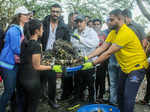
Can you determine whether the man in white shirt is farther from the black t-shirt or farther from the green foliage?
the green foliage

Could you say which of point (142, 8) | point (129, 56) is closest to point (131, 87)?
point (129, 56)

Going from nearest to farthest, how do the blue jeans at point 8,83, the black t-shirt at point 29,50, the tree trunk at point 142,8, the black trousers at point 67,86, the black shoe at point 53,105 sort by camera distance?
the black t-shirt at point 29,50 → the blue jeans at point 8,83 → the black shoe at point 53,105 → the black trousers at point 67,86 → the tree trunk at point 142,8

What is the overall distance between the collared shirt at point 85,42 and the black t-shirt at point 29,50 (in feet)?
4.18

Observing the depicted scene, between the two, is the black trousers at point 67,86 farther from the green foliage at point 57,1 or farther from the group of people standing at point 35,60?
the green foliage at point 57,1

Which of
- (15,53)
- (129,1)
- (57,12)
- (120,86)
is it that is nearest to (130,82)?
(120,86)

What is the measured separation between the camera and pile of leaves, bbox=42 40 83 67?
2.97 meters

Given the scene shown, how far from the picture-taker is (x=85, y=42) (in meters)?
3.66

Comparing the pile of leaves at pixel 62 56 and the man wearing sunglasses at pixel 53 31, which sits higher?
the man wearing sunglasses at pixel 53 31

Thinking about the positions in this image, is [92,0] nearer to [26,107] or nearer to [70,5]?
[70,5]

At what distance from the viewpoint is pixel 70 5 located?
8883 mm

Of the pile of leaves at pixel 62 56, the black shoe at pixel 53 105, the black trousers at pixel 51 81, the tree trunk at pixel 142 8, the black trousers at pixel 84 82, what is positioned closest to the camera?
the pile of leaves at pixel 62 56

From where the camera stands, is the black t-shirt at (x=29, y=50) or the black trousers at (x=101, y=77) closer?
the black t-shirt at (x=29, y=50)

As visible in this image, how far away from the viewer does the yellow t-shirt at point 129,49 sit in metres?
2.69

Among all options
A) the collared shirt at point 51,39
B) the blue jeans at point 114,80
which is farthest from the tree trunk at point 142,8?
the collared shirt at point 51,39
